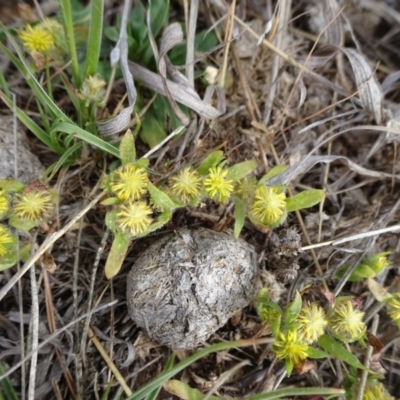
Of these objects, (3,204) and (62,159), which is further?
(62,159)

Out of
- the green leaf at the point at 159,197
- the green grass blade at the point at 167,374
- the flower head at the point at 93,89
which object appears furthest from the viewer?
the flower head at the point at 93,89

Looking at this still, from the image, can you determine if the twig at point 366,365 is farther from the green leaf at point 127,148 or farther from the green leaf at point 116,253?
the green leaf at point 127,148

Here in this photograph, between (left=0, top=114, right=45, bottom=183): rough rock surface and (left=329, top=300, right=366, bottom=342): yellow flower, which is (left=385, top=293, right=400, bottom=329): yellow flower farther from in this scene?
(left=0, top=114, right=45, bottom=183): rough rock surface

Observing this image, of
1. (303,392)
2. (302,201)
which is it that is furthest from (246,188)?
(303,392)

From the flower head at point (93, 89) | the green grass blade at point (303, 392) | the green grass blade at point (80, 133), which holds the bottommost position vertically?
the green grass blade at point (303, 392)

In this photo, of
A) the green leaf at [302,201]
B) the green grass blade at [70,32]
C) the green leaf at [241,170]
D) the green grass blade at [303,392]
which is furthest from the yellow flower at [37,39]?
the green grass blade at [303,392]

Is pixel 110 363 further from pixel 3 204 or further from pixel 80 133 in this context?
pixel 80 133
